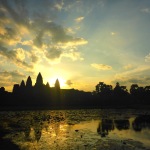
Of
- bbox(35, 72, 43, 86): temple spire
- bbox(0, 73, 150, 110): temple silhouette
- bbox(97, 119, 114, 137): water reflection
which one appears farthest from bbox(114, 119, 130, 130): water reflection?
bbox(35, 72, 43, 86): temple spire

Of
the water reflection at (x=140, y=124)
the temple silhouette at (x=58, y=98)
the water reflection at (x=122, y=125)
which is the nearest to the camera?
the water reflection at (x=122, y=125)

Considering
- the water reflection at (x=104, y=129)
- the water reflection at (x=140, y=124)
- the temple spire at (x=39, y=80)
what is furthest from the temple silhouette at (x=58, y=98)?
the water reflection at (x=104, y=129)

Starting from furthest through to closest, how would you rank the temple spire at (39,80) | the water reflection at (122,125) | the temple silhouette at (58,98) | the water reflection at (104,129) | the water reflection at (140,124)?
the temple spire at (39,80), the temple silhouette at (58,98), the water reflection at (140,124), the water reflection at (122,125), the water reflection at (104,129)

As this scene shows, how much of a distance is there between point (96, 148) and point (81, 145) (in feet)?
7.30

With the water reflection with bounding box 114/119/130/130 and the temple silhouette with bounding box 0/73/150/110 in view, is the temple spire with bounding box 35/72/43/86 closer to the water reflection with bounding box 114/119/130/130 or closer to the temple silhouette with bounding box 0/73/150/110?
the temple silhouette with bounding box 0/73/150/110

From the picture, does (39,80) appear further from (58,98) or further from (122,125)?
(122,125)

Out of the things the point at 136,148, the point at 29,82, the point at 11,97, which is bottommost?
the point at 136,148

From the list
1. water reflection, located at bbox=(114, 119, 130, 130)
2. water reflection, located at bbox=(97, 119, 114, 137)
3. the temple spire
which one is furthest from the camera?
the temple spire

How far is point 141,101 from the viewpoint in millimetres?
182125

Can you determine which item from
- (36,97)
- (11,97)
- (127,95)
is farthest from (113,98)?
(11,97)

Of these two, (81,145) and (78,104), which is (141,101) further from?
(81,145)

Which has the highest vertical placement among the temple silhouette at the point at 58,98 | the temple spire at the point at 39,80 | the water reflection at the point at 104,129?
the temple spire at the point at 39,80

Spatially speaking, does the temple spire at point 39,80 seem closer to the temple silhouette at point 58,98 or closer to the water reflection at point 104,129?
the temple silhouette at point 58,98

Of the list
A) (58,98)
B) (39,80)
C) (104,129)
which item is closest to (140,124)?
(104,129)
